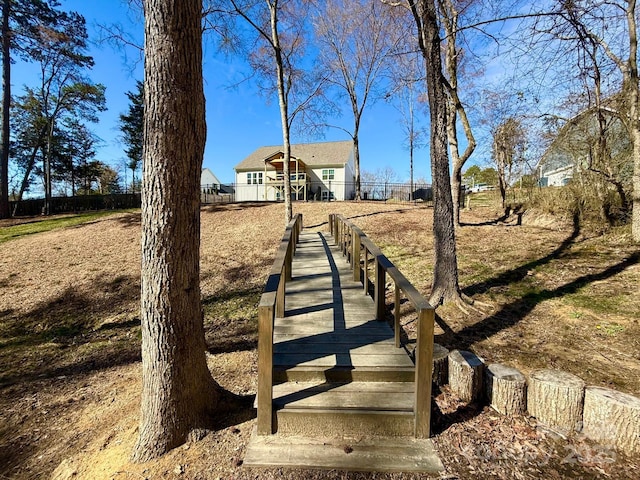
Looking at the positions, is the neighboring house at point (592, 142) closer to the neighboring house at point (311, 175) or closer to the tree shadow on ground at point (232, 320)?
the tree shadow on ground at point (232, 320)

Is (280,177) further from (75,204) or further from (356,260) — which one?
(356,260)

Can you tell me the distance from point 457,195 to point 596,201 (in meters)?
3.58

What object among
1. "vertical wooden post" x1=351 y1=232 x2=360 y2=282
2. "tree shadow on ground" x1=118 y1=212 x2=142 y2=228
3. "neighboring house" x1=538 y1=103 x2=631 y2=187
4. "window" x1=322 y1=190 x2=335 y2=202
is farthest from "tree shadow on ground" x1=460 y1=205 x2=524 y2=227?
"window" x1=322 y1=190 x2=335 y2=202

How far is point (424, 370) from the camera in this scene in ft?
7.59

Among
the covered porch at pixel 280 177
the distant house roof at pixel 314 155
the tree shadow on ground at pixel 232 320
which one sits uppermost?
the distant house roof at pixel 314 155

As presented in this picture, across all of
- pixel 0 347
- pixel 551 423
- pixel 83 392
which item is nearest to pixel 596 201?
pixel 551 423

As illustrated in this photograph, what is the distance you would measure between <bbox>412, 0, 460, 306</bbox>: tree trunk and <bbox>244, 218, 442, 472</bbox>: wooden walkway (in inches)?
65.7

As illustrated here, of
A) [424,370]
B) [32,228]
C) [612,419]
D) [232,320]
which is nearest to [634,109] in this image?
[612,419]

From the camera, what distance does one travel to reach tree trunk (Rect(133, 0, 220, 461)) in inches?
91.0

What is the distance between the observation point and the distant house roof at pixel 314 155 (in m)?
30.6

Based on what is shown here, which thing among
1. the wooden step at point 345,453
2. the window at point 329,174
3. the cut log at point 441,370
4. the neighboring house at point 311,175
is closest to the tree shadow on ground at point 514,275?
the cut log at point 441,370

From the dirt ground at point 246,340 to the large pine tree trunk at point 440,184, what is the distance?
1.43 ft

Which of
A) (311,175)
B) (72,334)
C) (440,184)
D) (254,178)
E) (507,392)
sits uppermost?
(311,175)

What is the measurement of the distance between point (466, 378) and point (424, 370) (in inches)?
30.9
